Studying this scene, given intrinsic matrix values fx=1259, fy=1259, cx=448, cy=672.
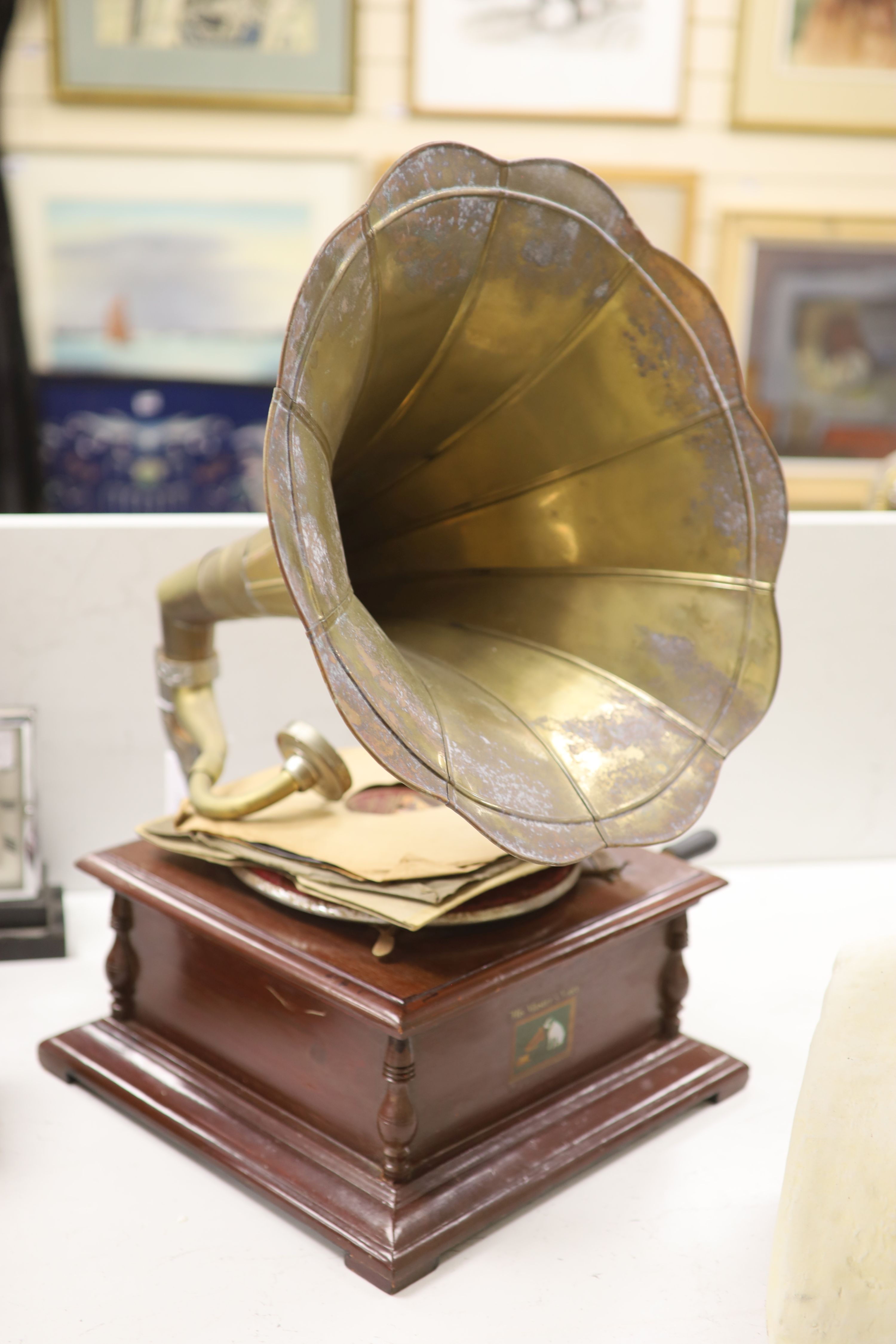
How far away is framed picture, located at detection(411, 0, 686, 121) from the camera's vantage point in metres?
3.01

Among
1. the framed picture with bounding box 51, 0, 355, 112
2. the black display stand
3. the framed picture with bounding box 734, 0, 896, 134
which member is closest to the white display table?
the black display stand

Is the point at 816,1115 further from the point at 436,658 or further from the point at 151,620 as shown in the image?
the point at 151,620

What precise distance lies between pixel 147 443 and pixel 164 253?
46 centimetres

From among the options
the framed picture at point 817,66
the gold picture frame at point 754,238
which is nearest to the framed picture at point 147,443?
the gold picture frame at point 754,238

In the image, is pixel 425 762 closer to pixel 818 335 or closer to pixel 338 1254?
pixel 338 1254

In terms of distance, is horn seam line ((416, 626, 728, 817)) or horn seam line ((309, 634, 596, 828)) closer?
horn seam line ((309, 634, 596, 828))

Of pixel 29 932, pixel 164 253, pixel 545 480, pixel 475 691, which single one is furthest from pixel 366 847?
pixel 164 253

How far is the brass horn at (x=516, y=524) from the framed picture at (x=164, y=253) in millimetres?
1959

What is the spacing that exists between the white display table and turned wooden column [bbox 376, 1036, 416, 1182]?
0.29ft

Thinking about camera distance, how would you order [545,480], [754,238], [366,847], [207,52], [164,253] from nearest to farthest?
[366,847] < [545,480] < [207,52] < [164,253] < [754,238]

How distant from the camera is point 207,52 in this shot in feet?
9.70

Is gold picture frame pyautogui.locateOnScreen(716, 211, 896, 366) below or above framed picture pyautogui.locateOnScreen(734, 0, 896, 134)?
below

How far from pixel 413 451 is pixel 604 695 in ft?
1.05

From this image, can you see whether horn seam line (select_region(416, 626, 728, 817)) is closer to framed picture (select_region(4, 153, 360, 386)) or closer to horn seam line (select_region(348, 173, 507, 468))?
horn seam line (select_region(348, 173, 507, 468))
